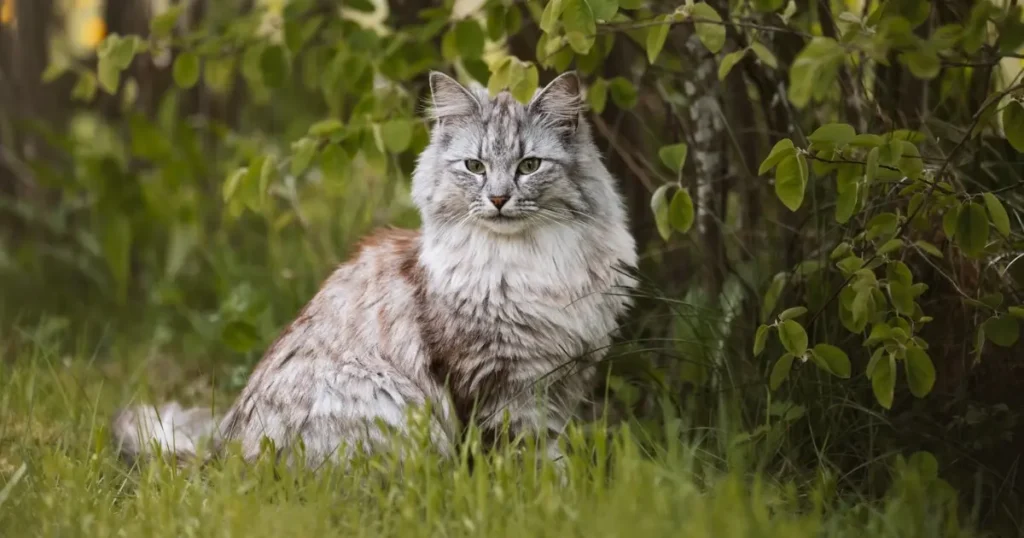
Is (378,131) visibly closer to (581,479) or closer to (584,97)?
(584,97)

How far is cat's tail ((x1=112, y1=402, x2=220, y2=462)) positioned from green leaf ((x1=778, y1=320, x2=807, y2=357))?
1.58 m

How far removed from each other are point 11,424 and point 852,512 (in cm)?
253

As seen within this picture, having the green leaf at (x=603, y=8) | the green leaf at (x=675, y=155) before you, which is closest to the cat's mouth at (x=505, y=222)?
the green leaf at (x=675, y=155)

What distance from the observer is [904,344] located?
262 centimetres

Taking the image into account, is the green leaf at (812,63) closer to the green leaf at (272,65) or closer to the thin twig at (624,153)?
the thin twig at (624,153)

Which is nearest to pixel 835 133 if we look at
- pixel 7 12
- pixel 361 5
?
pixel 361 5

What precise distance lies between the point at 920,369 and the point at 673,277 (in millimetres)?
1556

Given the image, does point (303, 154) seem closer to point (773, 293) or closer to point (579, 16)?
point (579, 16)

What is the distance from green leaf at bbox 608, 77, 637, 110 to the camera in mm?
3635

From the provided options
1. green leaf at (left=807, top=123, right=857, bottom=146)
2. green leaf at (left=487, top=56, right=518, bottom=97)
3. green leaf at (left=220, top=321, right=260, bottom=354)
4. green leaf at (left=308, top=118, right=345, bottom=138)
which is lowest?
green leaf at (left=220, top=321, right=260, bottom=354)

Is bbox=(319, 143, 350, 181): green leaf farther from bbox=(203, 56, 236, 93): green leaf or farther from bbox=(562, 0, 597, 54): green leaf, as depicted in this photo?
bbox=(562, 0, 597, 54): green leaf

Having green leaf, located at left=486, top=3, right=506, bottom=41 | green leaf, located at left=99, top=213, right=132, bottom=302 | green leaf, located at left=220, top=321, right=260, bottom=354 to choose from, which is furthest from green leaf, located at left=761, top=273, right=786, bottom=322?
green leaf, located at left=99, top=213, right=132, bottom=302

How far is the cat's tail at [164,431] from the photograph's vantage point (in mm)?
3250

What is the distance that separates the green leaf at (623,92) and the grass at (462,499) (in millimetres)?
1108
